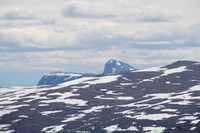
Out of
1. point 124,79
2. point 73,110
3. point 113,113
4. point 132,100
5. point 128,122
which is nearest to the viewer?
point 128,122

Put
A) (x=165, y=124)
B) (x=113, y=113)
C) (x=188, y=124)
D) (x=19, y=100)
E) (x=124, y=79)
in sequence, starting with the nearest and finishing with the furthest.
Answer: (x=188, y=124) → (x=165, y=124) → (x=113, y=113) → (x=19, y=100) → (x=124, y=79)

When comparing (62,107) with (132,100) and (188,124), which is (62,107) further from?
(188,124)

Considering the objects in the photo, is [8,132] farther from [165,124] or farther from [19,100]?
[19,100]

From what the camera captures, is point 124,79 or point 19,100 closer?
point 19,100

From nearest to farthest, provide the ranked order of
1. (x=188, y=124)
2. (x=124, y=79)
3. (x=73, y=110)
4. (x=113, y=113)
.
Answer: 1. (x=188, y=124)
2. (x=113, y=113)
3. (x=73, y=110)
4. (x=124, y=79)

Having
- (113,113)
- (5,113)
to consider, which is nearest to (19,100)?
(5,113)

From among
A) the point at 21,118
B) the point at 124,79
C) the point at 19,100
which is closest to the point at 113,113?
the point at 21,118
